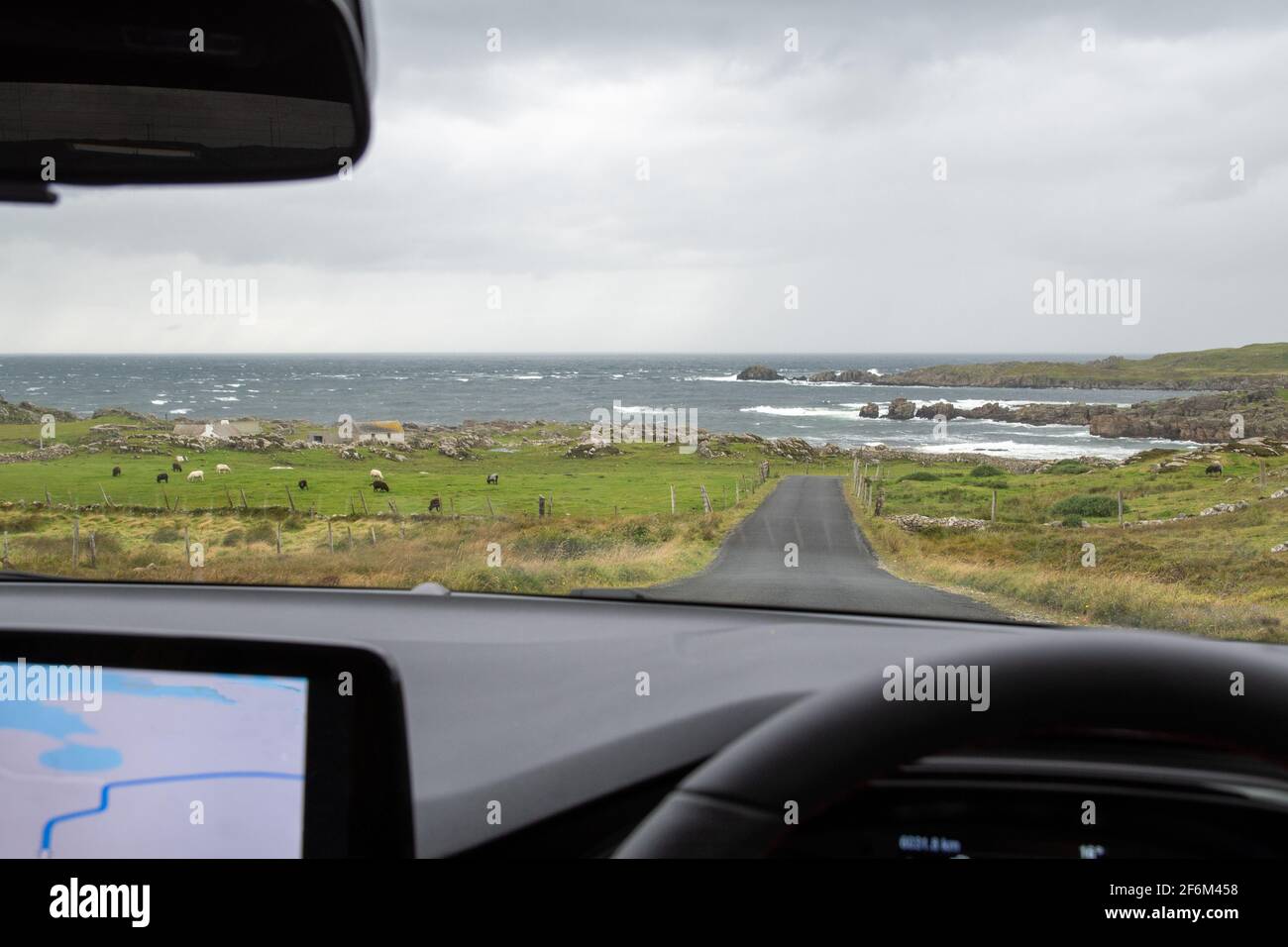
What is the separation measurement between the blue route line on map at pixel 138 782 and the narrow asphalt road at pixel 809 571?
1.85 m

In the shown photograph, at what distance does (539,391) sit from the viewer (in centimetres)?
486

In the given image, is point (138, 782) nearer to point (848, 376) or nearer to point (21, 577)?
point (21, 577)

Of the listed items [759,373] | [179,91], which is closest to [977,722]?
[179,91]

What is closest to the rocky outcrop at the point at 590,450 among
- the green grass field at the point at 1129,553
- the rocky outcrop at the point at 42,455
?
the green grass field at the point at 1129,553

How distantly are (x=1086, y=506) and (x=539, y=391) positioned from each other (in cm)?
275

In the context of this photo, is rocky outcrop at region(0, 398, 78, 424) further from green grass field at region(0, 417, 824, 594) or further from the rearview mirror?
the rearview mirror

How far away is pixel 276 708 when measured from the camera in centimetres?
124

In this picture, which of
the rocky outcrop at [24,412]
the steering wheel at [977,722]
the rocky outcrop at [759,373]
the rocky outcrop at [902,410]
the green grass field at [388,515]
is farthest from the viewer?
the rocky outcrop at [759,373]

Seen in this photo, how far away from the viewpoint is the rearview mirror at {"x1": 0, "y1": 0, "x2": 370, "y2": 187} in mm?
1155

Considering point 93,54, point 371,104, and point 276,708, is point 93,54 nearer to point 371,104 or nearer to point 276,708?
point 371,104

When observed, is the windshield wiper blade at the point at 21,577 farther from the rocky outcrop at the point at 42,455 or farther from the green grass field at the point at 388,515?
the rocky outcrop at the point at 42,455

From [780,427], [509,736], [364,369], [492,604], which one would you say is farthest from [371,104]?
[364,369]

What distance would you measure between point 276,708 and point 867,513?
11.2 ft

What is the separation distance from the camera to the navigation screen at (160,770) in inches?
47.4
